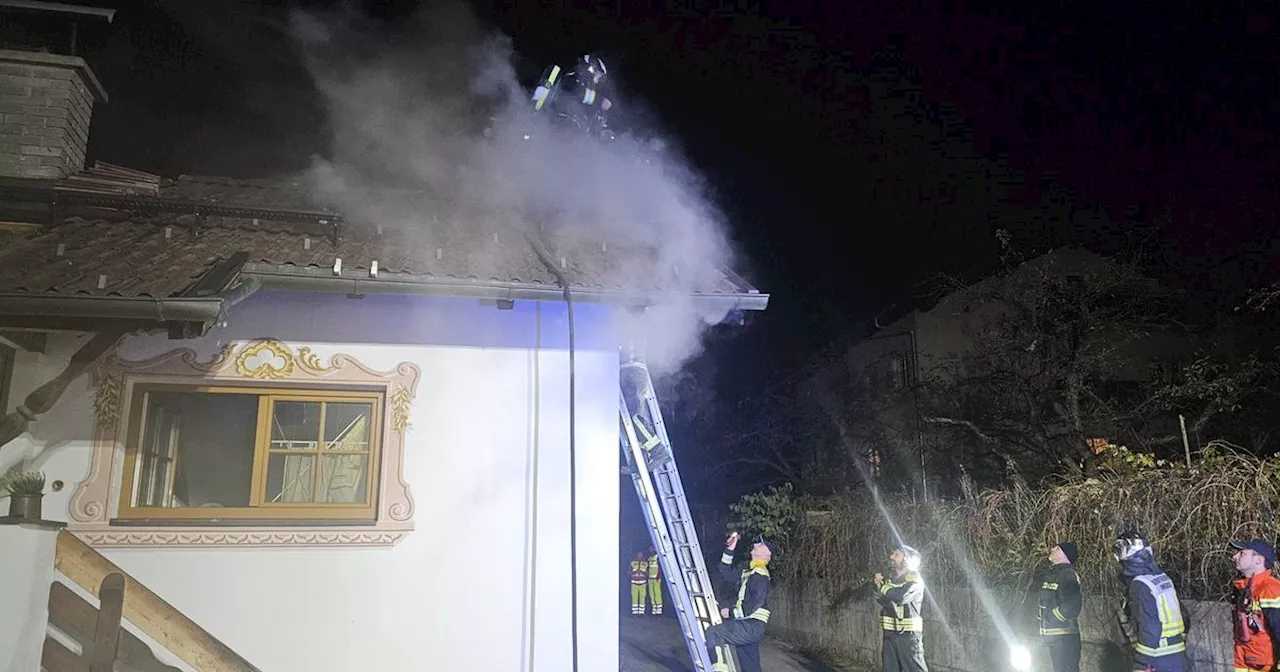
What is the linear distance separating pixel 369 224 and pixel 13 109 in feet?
10.6

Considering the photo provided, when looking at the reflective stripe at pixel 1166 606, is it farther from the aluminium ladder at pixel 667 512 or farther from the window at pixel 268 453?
the window at pixel 268 453

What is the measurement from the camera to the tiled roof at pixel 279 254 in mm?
4527

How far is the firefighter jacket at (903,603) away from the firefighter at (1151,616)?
1784mm

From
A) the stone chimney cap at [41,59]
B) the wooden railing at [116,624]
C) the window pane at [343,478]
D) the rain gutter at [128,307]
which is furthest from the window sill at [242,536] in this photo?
the stone chimney cap at [41,59]

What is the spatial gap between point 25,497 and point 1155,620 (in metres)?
7.65

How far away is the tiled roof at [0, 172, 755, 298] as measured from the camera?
453 cm

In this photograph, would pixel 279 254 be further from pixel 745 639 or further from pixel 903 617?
pixel 903 617

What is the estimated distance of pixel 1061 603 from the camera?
689 cm

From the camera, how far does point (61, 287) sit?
14.0 ft

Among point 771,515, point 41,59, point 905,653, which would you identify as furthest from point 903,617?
point 41,59

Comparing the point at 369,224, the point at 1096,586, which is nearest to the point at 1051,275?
the point at 1096,586

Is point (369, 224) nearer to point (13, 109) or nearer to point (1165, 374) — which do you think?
point (13, 109)

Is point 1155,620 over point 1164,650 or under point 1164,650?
over

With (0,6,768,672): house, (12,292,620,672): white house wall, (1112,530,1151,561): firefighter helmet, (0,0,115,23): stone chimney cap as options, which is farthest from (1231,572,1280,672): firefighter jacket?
(0,0,115,23): stone chimney cap
